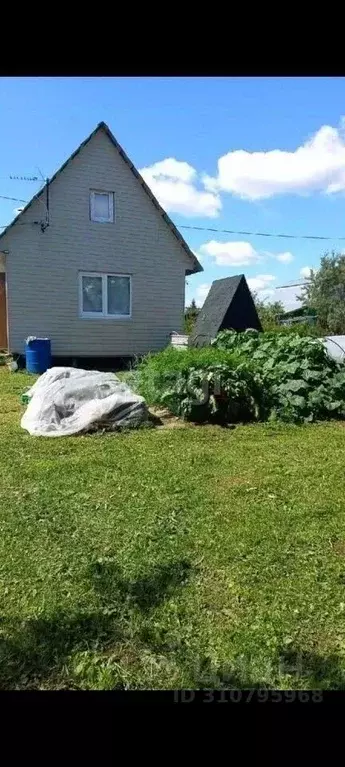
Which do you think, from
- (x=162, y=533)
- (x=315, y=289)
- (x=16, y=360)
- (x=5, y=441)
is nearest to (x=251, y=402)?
(x=5, y=441)

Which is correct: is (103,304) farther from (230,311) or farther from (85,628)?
(85,628)

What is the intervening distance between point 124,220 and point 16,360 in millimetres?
4261

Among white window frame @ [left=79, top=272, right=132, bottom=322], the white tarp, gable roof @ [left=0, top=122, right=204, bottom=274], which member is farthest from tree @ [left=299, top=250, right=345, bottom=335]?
the white tarp

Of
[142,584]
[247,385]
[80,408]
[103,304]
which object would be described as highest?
[103,304]

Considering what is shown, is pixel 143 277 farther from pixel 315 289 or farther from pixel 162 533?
pixel 315 289

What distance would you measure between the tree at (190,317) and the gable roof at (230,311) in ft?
1.93

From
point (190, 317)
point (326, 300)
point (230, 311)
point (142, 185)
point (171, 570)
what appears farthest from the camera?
point (326, 300)

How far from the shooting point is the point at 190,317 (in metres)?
16.5

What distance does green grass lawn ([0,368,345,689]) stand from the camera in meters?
1.89

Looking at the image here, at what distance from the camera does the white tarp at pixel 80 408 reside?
554cm

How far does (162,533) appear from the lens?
302 centimetres

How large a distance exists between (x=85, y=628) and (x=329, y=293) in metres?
22.3

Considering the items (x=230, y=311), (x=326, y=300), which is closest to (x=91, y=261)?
(x=230, y=311)

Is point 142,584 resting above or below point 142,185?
below
